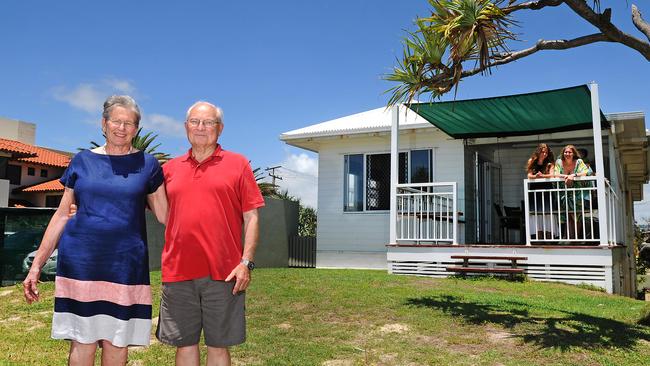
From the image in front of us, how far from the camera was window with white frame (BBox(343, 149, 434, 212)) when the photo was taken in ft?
43.9

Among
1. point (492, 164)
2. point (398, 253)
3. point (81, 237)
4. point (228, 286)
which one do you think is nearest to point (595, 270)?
point (398, 253)

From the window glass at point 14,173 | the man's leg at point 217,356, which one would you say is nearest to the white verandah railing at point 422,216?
the man's leg at point 217,356

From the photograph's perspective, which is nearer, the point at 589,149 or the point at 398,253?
the point at 398,253

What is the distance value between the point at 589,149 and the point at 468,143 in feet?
8.91

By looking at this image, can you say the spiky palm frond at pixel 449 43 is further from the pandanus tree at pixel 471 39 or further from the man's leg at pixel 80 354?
the man's leg at pixel 80 354

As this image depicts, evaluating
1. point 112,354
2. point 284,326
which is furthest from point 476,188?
point 112,354

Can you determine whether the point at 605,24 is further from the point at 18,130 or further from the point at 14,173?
the point at 18,130

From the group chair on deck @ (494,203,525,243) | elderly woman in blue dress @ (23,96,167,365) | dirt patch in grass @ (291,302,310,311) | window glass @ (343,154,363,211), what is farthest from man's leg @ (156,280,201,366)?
window glass @ (343,154,363,211)

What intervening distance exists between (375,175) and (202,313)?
10986mm

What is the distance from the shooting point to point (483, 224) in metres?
13.1

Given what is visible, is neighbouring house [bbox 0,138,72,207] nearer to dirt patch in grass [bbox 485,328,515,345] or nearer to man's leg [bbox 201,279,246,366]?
dirt patch in grass [bbox 485,328,515,345]

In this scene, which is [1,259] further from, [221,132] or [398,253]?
[221,132]

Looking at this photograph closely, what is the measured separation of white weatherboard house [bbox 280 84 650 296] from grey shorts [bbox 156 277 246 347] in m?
7.33

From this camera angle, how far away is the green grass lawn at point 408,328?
4.78 m
